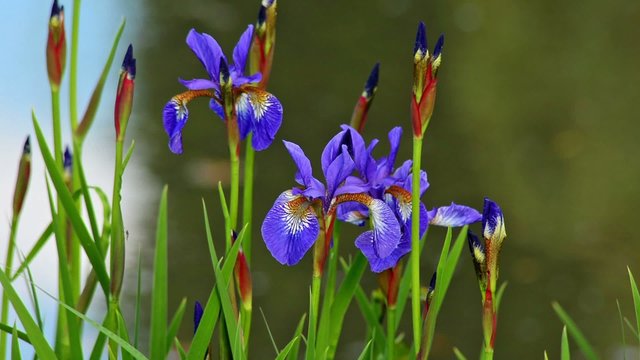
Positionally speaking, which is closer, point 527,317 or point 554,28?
point 527,317

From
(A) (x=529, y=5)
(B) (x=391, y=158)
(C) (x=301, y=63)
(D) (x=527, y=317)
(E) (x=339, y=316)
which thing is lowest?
(D) (x=527, y=317)

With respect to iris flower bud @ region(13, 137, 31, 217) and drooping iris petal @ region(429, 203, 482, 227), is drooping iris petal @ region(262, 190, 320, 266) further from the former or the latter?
iris flower bud @ region(13, 137, 31, 217)

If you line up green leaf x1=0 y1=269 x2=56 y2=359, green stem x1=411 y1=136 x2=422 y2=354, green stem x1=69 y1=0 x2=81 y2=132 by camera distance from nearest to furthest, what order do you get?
green stem x1=411 y1=136 x2=422 y2=354, green leaf x1=0 y1=269 x2=56 y2=359, green stem x1=69 y1=0 x2=81 y2=132

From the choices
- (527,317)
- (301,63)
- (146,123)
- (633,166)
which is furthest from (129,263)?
(633,166)

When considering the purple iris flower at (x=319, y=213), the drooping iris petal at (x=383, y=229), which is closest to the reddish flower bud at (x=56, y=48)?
the purple iris flower at (x=319, y=213)

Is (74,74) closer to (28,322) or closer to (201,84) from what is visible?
(201,84)

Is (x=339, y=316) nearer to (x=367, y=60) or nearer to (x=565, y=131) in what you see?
(x=565, y=131)

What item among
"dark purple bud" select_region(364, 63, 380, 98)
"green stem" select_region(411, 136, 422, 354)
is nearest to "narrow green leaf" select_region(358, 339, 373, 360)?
"green stem" select_region(411, 136, 422, 354)

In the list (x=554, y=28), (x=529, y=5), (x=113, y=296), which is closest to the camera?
(x=113, y=296)
